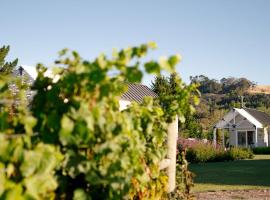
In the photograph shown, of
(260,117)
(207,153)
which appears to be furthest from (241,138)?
(207,153)

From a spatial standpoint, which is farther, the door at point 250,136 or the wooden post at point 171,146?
the door at point 250,136

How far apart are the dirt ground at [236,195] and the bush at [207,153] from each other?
490 inches

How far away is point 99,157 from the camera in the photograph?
250 cm

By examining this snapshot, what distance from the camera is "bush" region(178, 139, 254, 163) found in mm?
24812

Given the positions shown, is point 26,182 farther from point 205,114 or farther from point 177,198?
point 205,114

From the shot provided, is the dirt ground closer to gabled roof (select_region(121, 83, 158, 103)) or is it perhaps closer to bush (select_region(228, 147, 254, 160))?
bush (select_region(228, 147, 254, 160))

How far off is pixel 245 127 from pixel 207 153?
75.7 ft

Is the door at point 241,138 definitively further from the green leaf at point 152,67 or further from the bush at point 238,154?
the green leaf at point 152,67

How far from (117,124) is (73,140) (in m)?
0.30

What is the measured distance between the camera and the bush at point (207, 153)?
2481 cm

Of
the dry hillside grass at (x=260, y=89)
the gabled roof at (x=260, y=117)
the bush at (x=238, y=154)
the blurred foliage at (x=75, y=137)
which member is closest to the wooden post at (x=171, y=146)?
the blurred foliage at (x=75, y=137)

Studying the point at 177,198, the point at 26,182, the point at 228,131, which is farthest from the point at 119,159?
the point at 228,131

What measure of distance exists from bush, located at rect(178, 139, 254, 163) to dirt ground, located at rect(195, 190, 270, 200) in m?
12.5

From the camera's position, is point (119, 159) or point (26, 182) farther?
point (119, 159)
